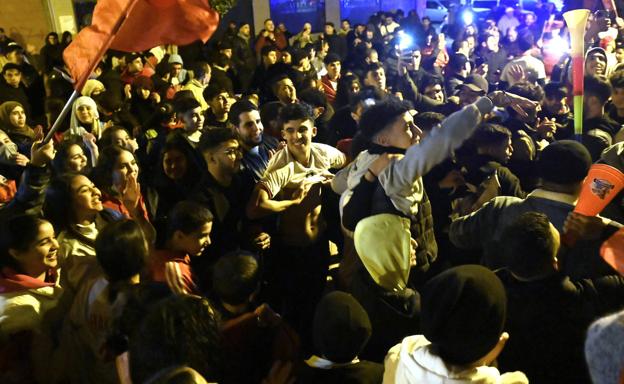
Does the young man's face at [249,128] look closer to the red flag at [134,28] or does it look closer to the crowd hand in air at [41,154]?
the red flag at [134,28]

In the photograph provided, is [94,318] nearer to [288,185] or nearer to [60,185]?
[60,185]

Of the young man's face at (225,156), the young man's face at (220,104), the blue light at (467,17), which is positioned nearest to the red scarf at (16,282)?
the young man's face at (225,156)

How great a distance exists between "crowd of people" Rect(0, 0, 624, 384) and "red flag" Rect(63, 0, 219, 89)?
557 mm

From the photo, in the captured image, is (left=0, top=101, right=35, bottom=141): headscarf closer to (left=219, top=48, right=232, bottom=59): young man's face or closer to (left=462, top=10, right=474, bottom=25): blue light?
(left=219, top=48, right=232, bottom=59): young man's face

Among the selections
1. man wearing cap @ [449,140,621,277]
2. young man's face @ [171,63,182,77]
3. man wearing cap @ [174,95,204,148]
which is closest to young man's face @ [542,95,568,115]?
man wearing cap @ [449,140,621,277]

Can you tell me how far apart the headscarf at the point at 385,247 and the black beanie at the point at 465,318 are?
73 cm

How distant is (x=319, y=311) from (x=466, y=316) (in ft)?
1.74

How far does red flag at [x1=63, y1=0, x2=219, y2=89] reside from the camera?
3.12 m

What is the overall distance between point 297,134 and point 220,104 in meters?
1.70

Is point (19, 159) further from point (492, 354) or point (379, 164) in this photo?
point (492, 354)

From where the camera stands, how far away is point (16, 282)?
216 cm

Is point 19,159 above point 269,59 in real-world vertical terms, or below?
above

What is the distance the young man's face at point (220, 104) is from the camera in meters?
4.77

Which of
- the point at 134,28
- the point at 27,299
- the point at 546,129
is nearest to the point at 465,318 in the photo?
the point at 27,299
